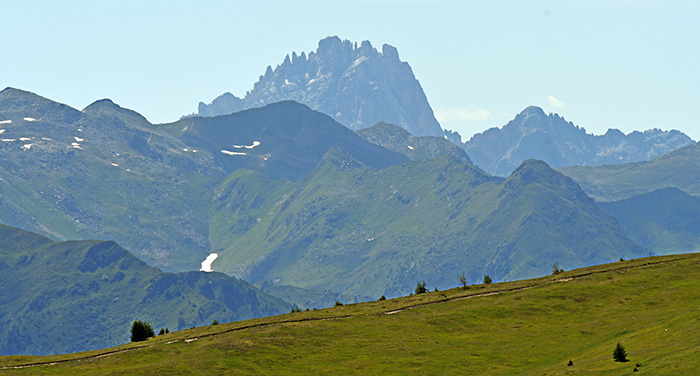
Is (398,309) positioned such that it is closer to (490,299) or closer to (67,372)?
(490,299)

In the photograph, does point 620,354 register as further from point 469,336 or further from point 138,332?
point 138,332

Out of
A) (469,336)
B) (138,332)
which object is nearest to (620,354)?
(469,336)

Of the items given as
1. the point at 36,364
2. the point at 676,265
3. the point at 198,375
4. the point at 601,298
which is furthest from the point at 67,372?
the point at 676,265

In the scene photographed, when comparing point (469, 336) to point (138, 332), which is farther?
point (138, 332)

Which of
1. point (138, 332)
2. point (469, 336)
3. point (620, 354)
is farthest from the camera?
point (138, 332)

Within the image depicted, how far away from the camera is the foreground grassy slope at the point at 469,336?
9894 centimetres

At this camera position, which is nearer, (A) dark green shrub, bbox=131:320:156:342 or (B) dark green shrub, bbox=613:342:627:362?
(B) dark green shrub, bbox=613:342:627:362

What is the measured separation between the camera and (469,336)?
117125 millimetres

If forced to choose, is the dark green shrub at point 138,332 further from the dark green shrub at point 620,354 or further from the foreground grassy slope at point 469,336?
the dark green shrub at point 620,354

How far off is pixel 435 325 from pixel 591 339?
70.8ft

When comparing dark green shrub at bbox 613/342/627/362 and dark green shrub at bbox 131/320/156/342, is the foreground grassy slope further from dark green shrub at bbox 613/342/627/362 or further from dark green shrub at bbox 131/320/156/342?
dark green shrub at bbox 131/320/156/342

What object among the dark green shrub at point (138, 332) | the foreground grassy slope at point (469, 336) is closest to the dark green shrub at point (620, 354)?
the foreground grassy slope at point (469, 336)

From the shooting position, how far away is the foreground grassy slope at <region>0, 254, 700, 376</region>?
98938mm

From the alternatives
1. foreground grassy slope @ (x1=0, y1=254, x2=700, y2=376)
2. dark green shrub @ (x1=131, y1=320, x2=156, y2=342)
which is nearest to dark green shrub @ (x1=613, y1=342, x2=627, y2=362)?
foreground grassy slope @ (x1=0, y1=254, x2=700, y2=376)
